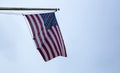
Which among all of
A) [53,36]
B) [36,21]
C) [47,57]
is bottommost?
[47,57]

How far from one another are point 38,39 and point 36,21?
107 cm

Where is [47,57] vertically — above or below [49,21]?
below

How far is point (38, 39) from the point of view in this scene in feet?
51.2

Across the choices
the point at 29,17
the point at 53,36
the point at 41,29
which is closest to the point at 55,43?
the point at 53,36

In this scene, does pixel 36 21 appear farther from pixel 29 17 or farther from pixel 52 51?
pixel 52 51

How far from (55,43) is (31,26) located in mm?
2310

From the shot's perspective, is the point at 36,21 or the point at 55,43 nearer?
the point at 36,21

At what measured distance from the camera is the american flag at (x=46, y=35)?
51.2 feet

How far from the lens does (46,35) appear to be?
54.3 feet

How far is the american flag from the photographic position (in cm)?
1561

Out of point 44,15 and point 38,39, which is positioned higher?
point 44,15

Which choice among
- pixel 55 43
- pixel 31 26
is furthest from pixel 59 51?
pixel 31 26

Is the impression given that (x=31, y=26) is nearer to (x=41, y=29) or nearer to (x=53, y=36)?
(x=41, y=29)

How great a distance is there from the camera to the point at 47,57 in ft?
54.3
